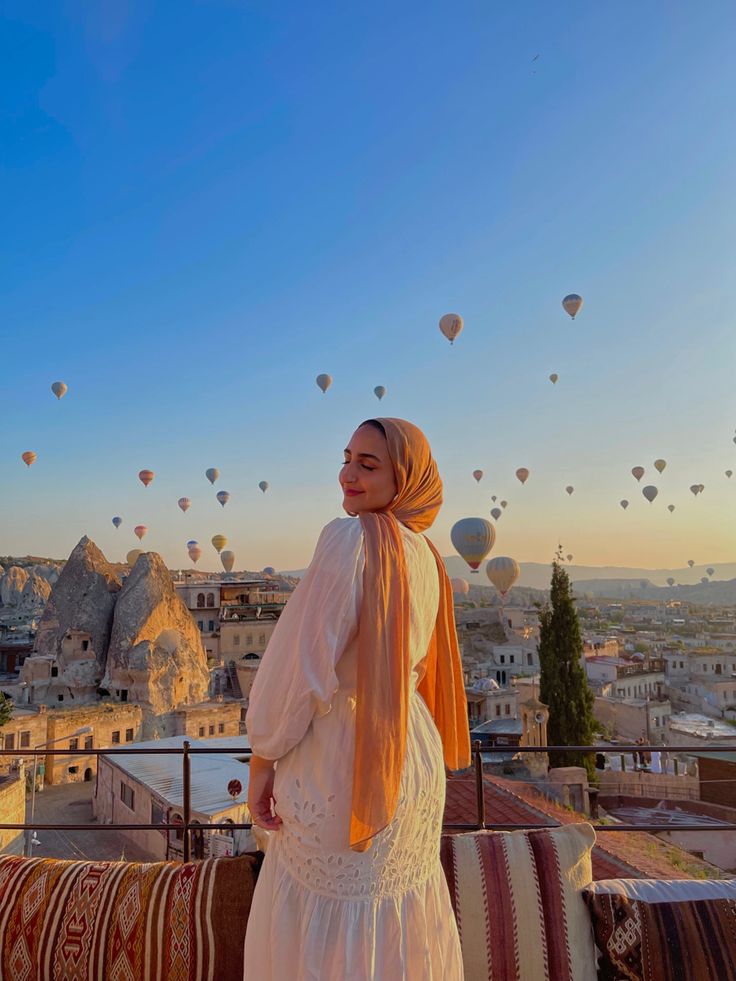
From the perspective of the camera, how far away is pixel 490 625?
65.5 meters

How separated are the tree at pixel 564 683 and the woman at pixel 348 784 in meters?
22.3

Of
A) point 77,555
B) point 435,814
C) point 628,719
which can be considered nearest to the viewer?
point 435,814

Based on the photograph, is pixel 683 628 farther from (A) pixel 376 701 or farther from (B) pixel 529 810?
(A) pixel 376 701

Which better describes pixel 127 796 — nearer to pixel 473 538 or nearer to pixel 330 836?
pixel 330 836

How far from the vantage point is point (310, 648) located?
5.18ft

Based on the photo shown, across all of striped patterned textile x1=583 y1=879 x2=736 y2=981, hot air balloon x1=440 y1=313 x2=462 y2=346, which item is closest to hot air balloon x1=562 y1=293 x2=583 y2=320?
hot air balloon x1=440 y1=313 x2=462 y2=346

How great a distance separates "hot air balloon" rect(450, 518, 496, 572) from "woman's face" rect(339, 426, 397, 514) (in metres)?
28.8

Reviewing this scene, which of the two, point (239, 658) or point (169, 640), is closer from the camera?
point (169, 640)

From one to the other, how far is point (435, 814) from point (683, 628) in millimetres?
106815

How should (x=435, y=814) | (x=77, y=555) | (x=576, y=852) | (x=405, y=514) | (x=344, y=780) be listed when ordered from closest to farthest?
1. (x=344, y=780)
2. (x=435, y=814)
3. (x=405, y=514)
4. (x=576, y=852)
5. (x=77, y=555)

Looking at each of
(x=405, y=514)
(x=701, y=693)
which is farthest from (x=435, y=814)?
(x=701, y=693)

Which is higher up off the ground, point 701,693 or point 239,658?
point 239,658

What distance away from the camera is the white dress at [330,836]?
1533 mm

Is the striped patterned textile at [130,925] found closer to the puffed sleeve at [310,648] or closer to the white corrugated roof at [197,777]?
the puffed sleeve at [310,648]
